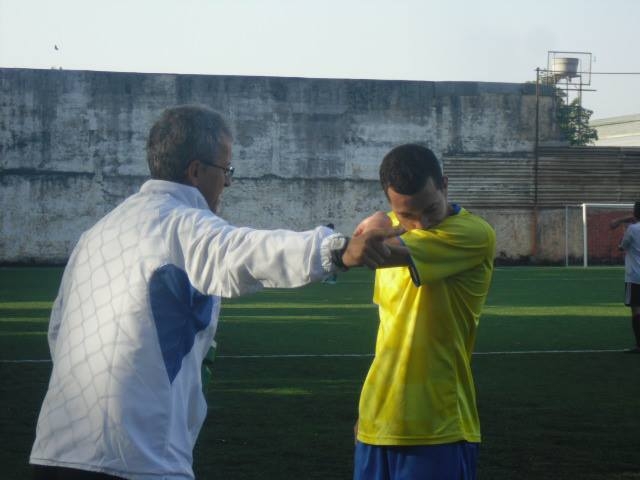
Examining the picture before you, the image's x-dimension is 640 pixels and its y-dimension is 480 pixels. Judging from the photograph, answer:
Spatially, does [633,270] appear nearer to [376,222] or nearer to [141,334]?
[376,222]

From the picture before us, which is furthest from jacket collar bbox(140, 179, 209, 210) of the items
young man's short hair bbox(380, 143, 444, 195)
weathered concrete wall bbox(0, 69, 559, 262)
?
weathered concrete wall bbox(0, 69, 559, 262)

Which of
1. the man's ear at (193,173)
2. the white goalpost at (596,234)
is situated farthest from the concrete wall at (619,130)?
the man's ear at (193,173)

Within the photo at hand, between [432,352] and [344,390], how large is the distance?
6070 mm

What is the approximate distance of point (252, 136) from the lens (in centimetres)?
3700

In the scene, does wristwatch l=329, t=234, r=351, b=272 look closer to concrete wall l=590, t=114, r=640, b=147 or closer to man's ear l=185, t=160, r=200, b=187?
man's ear l=185, t=160, r=200, b=187

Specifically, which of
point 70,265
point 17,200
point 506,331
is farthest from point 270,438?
point 17,200

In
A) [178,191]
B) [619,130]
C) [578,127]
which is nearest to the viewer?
[178,191]

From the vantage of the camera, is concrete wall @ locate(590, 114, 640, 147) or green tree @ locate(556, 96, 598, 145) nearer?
green tree @ locate(556, 96, 598, 145)

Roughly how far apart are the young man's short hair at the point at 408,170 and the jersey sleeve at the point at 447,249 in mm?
168

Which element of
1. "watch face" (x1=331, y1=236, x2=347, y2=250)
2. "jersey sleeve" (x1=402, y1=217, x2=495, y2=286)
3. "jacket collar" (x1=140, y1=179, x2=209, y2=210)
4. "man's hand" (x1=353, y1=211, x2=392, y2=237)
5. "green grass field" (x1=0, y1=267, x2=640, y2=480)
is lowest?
"green grass field" (x1=0, y1=267, x2=640, y2=480)

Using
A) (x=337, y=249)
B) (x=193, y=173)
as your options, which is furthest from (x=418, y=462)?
(x=337, y=249)

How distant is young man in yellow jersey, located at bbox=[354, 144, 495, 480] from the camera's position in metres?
4.11

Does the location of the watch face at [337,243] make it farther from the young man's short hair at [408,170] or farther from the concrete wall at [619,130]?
the concrete wall at [619,130]

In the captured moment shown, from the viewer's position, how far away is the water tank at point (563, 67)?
41875 millimetres
